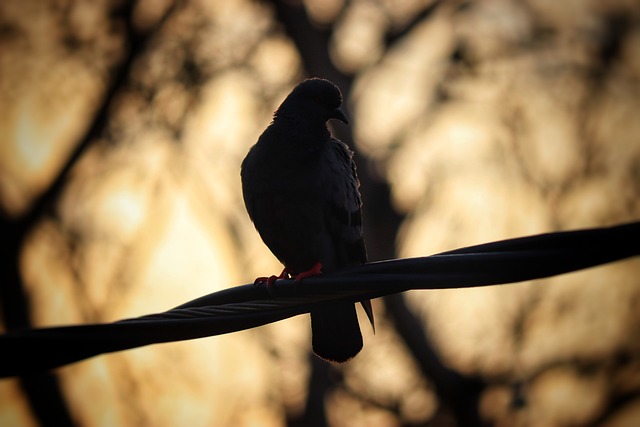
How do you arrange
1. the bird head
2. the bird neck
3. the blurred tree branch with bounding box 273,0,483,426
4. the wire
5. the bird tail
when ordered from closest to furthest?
the wire
the bird tail
the bird neck
the bird head
the blurred tree branch with bounding box 273,0,483,426

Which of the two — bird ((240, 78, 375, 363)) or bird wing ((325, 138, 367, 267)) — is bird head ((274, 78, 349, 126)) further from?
bird wing ((325, 138, 367, 267))

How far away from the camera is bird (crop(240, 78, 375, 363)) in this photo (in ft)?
11.3

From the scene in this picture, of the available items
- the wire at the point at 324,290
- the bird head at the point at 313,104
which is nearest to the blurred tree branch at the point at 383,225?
the bird head at the point at 313,104

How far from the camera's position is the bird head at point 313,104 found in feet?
12.3

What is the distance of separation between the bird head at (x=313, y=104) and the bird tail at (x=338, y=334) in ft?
3.99

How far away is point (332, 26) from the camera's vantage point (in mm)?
8602

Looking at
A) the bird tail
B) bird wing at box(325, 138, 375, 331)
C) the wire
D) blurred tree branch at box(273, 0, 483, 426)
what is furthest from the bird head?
blurred tree branch at box(273, 0, 483, 426)

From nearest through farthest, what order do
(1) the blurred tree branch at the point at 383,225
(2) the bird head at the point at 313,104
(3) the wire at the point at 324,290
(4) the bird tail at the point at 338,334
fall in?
(3) the wire at the point at 324,290, (4) the bird tail at the point at 338,334, (2) the bird head at the point at 313,104, (1) the blurred tree branch at the point at 383,225

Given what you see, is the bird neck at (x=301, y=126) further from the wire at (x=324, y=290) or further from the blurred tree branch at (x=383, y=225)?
the blurred tree branch at (x=383, y=225)

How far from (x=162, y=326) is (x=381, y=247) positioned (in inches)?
247

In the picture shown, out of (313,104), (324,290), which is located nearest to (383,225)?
(313,104)

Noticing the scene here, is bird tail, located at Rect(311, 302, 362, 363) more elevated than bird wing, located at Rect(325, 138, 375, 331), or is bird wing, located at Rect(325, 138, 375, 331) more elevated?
bird wing, located at Rect(325, 138, 375, 331)

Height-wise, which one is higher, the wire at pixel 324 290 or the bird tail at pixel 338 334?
the bird tail at pixel 338 334

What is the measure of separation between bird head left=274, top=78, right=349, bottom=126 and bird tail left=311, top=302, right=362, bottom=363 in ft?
3.99
